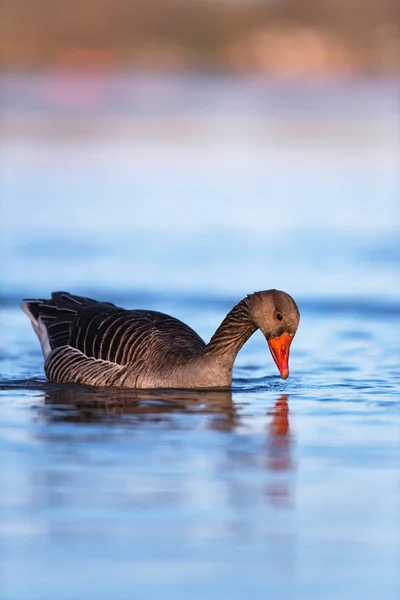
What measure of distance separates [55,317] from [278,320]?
8.12 ft

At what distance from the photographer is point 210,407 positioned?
423 inches

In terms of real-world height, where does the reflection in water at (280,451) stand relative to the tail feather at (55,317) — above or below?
below

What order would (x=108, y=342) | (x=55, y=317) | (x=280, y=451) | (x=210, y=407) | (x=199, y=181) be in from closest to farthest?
(x=280, y=451) → (x=210, y=407) → (x=108, y=342) → (x=55, y=317) → (x=199, y=181)

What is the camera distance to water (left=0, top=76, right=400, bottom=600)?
711 cm

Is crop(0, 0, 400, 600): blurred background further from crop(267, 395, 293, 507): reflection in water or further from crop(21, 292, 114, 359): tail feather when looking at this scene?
crop(21, 292, 114, 359): tail feather

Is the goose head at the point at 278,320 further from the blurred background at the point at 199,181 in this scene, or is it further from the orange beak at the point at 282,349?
the blurred background at the point at 199,181

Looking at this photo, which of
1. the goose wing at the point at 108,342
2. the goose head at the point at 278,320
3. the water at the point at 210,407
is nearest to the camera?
the water at the point at 210,407

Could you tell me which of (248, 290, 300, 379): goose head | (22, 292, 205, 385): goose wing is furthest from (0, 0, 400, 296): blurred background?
(248, 290, 300, 379): goose head

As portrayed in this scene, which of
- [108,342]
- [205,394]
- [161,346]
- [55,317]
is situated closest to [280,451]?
[205,394]

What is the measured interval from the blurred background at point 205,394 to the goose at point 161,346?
0.23 metres

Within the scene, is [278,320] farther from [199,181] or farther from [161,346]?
[199,181]

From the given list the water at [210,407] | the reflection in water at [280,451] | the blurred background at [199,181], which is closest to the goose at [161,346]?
the water at [210,407]

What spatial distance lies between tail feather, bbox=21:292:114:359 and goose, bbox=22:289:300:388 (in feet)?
0.80

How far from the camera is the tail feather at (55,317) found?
12.3 m
